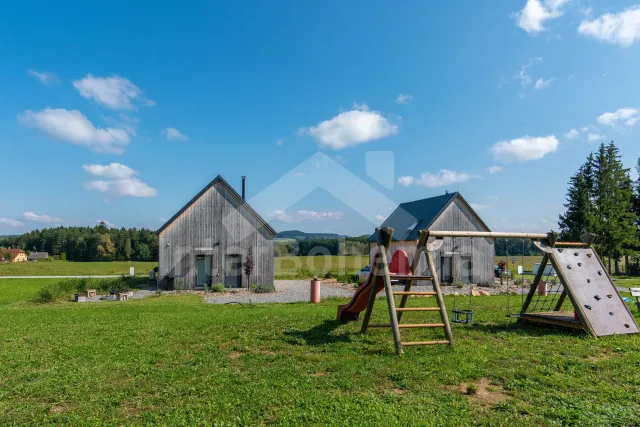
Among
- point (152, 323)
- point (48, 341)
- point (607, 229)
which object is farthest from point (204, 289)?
point (607, 229)

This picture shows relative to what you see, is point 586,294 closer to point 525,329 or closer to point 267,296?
point 525,329

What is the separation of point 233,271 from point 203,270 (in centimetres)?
176

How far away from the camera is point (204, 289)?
73.1ft

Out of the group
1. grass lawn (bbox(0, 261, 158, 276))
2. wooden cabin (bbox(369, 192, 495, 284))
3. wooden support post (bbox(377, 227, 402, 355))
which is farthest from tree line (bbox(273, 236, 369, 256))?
wooden support post (bbox(377, 227, 402, 355))

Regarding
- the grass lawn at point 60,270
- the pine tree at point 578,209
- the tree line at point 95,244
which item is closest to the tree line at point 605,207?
the pine tree at point 578,209

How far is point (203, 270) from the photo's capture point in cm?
2328

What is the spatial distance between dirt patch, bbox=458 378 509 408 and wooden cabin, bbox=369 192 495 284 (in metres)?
19.8

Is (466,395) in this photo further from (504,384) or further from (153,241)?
(153,241)

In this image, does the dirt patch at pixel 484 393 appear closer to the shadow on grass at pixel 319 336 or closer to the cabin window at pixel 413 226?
the shadow on grass at pixel 319 336

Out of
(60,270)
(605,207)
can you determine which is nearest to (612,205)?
(605,207)

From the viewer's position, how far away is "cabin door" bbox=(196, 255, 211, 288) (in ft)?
76.0

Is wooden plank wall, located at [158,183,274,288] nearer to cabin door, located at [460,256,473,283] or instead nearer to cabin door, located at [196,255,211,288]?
cabin door, located at [196,255,211,288]

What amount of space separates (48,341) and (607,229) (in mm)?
42219

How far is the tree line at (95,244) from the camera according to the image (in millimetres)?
78125
